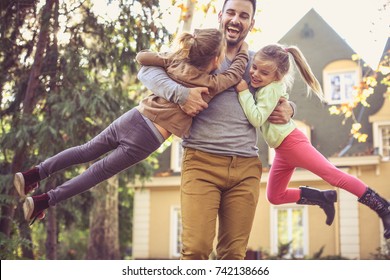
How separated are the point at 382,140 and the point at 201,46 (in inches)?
90.4

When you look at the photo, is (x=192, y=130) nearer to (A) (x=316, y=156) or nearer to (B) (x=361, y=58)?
(A) (x=316, y=156)

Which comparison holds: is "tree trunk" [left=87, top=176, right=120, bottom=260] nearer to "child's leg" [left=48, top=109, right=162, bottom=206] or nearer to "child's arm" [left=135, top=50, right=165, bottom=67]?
"child's leg" [left=48, top=109, right=162, bottom=206]

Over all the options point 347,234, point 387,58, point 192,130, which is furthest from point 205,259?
point 347,234

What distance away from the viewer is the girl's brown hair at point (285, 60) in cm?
208

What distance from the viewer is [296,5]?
369 centimetres

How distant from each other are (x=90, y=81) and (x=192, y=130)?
8.05ft

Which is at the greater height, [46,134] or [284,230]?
[46,134]

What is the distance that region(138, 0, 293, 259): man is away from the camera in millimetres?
1882

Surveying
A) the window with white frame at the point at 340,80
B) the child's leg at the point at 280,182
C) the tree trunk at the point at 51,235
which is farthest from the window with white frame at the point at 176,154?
the child's leg at the point at 280,182

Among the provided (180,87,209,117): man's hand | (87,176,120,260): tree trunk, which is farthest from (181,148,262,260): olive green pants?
(87,176,120,260): tree trunk

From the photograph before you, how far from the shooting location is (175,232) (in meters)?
6.59

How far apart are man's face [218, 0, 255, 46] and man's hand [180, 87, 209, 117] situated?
0.28 m

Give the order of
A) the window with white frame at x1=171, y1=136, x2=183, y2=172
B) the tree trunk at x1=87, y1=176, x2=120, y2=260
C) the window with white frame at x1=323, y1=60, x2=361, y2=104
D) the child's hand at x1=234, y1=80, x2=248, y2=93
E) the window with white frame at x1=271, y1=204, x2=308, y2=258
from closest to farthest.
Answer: the child's hand at x1=234, y1=80, x2=248, y2=93 < the window with white frame at x1=323, y1=60, x2=361, y2=104 < the window with white frame at x1=271, y1=204, x2=308, y2=258 < the window with white frame at x1=171, y1=136, x2=183, y2=172 < the tree trunk at x1=87, y1=176, x2=120, y2=260
